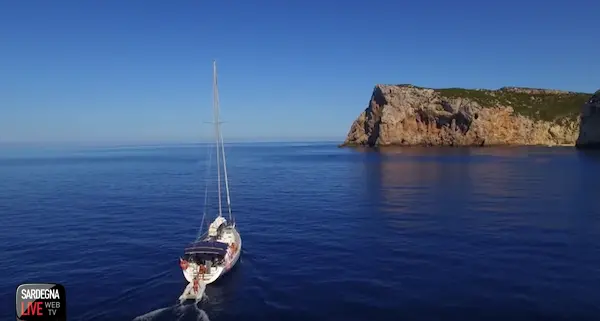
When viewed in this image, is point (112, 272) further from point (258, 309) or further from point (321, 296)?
point (321, 296)

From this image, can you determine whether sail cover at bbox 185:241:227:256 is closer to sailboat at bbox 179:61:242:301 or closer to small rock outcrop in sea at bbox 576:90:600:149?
sailboat at bbox 179:61:242:301

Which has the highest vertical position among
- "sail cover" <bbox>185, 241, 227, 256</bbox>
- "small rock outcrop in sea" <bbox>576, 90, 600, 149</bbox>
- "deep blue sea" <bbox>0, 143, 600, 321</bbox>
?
"small rock outcrop in sea" <bbox>576, 90, 600, 149</bbox>

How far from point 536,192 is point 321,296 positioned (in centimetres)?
5768

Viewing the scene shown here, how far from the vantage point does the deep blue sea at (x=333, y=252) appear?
1074 inches

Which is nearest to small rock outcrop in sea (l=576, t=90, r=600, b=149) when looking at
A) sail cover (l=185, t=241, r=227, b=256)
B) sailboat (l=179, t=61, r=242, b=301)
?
sailboat (l=179, t=61, r=242, b=301)

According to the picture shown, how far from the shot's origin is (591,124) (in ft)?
576

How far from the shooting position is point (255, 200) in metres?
71.9

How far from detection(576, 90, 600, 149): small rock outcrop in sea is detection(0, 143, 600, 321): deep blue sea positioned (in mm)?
115953

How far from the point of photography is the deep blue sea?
89.5 feet

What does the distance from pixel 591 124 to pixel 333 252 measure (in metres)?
181

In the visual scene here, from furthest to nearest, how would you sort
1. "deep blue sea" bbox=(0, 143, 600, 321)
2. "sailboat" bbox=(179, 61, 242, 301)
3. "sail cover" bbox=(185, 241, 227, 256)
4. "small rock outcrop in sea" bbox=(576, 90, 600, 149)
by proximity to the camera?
"small rock outcrop in sea" bbox=(576, 90, 600, 149) → "sail cover" bbox=(185, 241, 227, 256) → "sailboat" bbox=(179, 61, 242, 301) → "deep blue sea" bbox=(0, 143, 600, 321)

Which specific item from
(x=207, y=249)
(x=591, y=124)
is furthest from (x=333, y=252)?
(x=591, y=124)

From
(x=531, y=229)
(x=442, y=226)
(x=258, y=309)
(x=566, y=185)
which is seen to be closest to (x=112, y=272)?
(x=258, y=309)

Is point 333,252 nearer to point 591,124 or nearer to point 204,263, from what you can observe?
point 204,263
